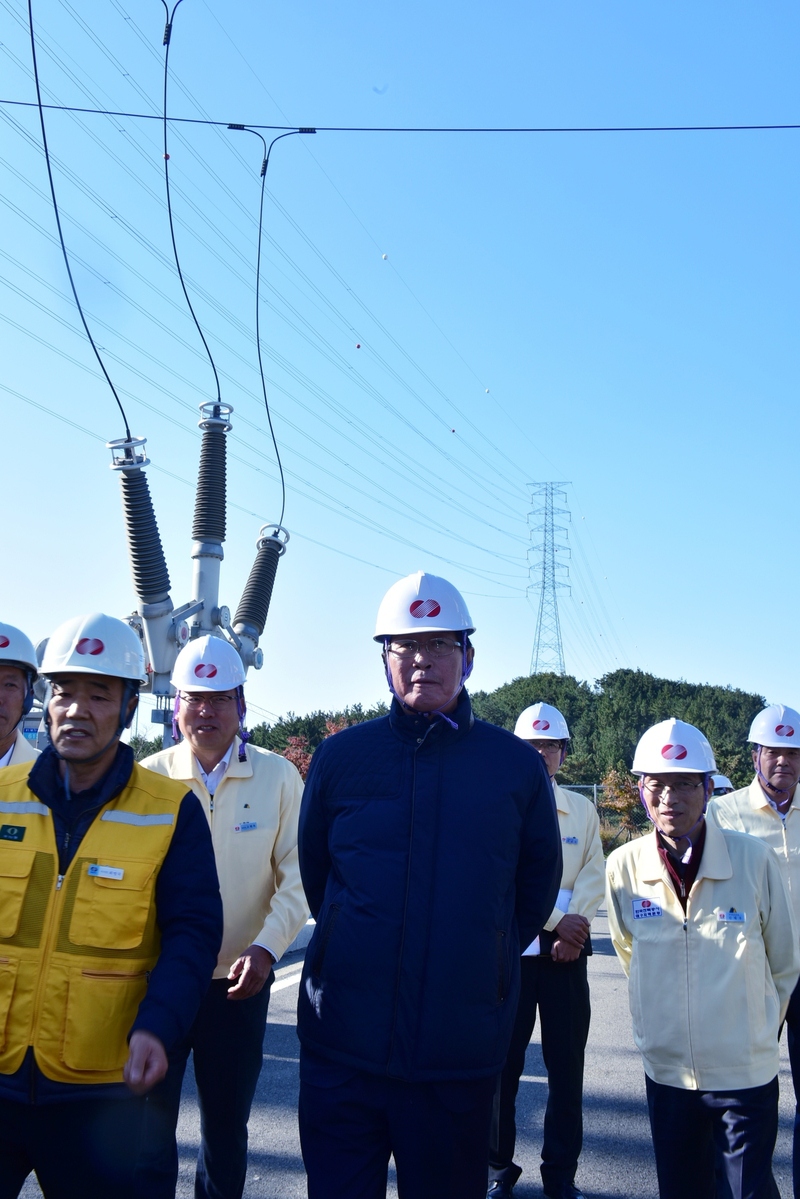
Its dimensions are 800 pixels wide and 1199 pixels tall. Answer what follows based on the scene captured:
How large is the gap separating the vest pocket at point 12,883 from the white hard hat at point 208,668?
5.02 ft

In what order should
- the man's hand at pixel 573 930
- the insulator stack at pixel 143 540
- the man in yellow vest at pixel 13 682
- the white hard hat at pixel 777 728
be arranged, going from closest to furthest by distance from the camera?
the man in yellow vest at pixel 13 682, the man's hand at pixel 573 930, the white hard hat at pixel 777 728, the insulator stack at pixel 143 540

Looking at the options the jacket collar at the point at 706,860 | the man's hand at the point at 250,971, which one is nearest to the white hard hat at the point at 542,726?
the jacket collar at the point at 706,860

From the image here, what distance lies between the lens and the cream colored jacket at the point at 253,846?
4.42 metres

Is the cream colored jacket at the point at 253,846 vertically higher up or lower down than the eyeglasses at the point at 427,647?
lower down

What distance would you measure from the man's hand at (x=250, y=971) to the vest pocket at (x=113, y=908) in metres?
1.08

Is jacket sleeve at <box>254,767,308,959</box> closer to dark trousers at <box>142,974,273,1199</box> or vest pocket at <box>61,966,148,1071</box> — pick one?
dark trousers at <box>142,974,273,1199</box>

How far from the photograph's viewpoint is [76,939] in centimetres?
304

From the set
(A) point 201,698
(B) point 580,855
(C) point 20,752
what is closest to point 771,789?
(B) point 580,855

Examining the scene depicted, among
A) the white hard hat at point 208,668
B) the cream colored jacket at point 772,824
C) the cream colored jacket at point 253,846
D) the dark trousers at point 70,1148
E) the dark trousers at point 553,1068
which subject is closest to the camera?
the dark trousers at point 70,1148

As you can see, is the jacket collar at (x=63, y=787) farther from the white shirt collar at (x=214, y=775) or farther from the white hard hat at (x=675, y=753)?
the white hard hat at (x=675, y=753)

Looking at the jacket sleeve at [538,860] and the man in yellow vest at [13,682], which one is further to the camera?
the man in yellow vest at [13,682]

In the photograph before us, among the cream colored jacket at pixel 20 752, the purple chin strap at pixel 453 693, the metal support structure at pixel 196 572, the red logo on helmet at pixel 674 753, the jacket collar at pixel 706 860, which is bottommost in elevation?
the jacket collar at pixel 706 860

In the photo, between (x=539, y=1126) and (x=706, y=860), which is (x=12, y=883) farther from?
(x=539, y=1126)

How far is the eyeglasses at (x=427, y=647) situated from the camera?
3623 millimetres
